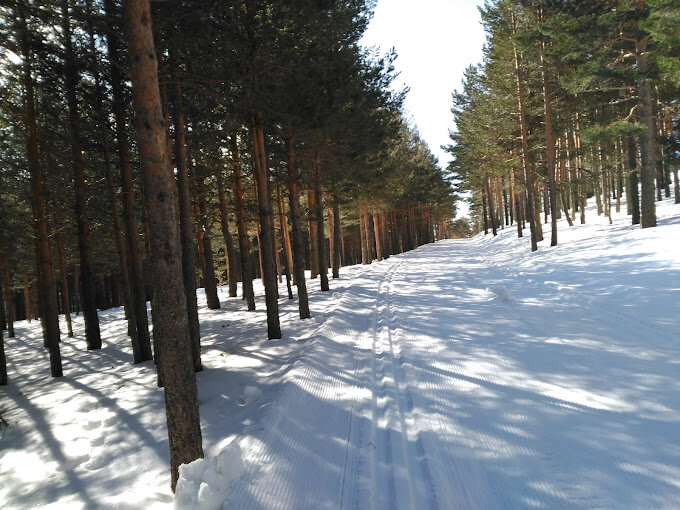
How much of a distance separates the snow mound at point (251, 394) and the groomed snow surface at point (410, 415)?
0.18 feet

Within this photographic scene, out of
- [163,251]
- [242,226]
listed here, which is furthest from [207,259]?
[163,251]

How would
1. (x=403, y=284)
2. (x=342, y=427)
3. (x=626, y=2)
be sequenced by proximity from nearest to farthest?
(x=342, y=427), (x=626, y=2), (x=403, y=284)

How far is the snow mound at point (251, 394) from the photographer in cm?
569

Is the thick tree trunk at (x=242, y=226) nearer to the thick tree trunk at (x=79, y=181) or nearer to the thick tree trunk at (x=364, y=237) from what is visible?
the thick tree trunk at (x=79, y=181)

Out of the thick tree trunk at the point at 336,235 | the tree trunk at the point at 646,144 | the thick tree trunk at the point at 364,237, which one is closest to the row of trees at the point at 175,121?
the thick tree trunk at the point at 336,235

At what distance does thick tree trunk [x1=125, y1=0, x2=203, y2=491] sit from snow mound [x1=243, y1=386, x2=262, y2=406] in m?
1.99

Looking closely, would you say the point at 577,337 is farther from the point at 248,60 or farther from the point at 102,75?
the point at 102,75

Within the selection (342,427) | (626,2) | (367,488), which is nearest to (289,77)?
(342,427)

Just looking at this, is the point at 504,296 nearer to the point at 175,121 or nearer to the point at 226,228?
the point at 175,121

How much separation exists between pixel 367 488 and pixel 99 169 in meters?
13.0

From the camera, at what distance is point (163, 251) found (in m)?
3.59

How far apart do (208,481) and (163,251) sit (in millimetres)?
2138

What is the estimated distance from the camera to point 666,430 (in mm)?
3301

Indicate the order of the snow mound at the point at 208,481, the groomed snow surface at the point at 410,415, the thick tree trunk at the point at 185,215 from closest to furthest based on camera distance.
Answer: the snow mound at the point at 208,481
the groomed snow surface at the point at 410,415
the thick tree trunk at the point at 185,215
